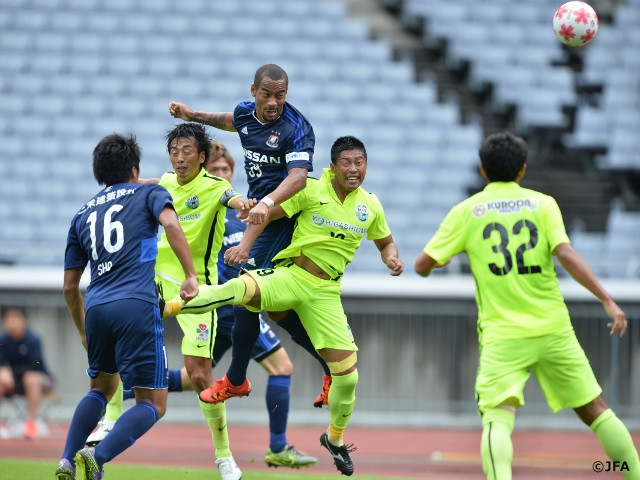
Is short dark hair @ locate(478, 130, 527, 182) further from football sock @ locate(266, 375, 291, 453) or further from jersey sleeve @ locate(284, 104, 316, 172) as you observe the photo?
football sock @ locate(266, 375, 291, 453)

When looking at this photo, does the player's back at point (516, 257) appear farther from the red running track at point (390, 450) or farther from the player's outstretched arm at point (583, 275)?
the red running track at point (390, 450)

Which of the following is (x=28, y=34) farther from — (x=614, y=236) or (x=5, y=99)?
(x=614, y=236)

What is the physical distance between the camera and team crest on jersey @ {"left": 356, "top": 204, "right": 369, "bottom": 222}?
826cm

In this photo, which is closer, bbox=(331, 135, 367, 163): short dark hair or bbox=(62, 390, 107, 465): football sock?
bbox=(62, 390, 107, 465): football sock

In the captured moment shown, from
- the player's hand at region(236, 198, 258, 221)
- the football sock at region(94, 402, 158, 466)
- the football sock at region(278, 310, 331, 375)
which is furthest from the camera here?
the football sock at region(278, 310, 331, 375)

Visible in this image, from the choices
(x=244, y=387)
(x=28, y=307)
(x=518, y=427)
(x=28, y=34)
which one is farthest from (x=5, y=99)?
(x=244, y=387)

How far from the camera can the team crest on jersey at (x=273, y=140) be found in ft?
26.6

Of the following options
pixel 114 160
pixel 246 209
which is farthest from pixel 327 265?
pixel 114 160

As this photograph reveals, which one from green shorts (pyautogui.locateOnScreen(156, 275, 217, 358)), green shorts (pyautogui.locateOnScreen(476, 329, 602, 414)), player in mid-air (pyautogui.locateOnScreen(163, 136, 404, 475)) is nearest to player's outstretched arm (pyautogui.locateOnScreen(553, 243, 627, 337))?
green shorts (pyautogui.locateOnScreen(476, 329, 602, 414))

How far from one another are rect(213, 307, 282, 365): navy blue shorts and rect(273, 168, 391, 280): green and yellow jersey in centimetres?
129

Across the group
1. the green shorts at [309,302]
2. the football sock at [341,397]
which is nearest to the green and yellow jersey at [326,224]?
the green shorts at [309,302]

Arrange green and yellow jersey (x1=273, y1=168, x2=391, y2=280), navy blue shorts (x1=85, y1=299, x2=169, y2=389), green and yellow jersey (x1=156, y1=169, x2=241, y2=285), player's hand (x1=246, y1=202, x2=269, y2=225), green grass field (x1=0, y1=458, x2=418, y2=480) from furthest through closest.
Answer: green grass field (x1=0, y1=458, x2=418, y2=480) → green and yellow jersey (x1=156, y1=169, x2=241, y2=285) → green and yellow jersey (x1=273, y1=168, x2=391, y2=280) → player's hand (x1=246, y1=202, x2=269, y2=225) → navy blue shorts (x1=85, y1=299, x2=169, y2=389)

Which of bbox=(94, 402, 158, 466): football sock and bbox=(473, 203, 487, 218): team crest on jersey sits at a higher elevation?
bbox=(473, 203, 487, 218): team crest on jersey

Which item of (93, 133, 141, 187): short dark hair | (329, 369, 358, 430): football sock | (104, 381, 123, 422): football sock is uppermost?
(93, 133, 141, 187): short dark hair
